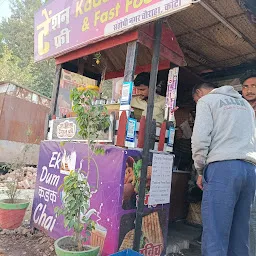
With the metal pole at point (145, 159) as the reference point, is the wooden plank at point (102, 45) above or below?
above

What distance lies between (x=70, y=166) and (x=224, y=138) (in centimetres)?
217

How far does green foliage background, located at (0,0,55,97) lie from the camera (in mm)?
22984

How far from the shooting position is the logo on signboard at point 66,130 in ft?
12.5

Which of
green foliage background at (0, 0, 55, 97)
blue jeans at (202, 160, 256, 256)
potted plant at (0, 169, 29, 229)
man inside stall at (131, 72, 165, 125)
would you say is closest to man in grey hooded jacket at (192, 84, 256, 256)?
blue jeans at (202, 160, 256, 256)

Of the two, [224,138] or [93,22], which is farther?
[93,22]

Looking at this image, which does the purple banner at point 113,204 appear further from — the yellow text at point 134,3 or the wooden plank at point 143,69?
the yellow text at point 134,3

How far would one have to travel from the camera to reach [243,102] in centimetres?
261

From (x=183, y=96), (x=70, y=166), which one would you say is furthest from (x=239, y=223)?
(x=183, y=96)

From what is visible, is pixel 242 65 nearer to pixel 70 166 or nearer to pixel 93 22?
pixel 93 22

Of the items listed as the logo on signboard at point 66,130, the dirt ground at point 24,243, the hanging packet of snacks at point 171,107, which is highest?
the hanging packet of snacks at point 171,107

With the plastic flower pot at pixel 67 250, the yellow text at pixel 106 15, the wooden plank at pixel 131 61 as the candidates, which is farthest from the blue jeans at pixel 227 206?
the yellow text at pixel 106 15

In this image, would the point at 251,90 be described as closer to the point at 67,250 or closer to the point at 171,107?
the point at 171,107

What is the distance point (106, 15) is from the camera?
345cm

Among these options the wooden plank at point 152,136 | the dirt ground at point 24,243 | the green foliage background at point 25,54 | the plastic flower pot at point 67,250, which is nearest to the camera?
the plastic flower pot at point 67,250
